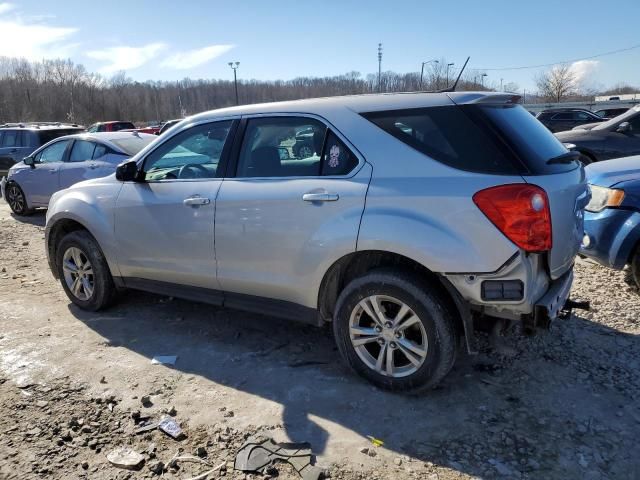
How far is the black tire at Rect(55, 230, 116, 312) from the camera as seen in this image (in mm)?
4582

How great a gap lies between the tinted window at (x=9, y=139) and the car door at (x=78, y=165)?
5.24 meters

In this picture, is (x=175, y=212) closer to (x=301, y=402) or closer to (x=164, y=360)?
(x=164, y=360)

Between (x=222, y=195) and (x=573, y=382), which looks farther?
(x=222, y=195)

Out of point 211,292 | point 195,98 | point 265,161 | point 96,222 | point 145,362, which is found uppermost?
point 195,98

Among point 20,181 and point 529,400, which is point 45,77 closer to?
point 20,181

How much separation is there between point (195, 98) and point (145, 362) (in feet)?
389

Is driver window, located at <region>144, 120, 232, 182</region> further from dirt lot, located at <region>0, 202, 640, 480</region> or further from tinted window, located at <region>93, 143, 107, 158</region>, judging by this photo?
tinted window, located at <region>93, 143, 107, 158</region>

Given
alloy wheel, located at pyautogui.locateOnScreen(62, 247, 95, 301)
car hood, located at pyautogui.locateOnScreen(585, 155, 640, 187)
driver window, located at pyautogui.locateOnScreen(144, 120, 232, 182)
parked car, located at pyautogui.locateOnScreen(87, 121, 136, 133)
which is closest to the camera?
driver window, located at pyautogui.locateOnScreen(144, 120, 232, 182)

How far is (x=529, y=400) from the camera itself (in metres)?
3.12

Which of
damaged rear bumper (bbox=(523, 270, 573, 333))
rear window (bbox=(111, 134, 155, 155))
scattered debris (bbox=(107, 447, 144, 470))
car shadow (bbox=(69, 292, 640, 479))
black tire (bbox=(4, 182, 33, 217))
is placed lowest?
scattered debris (bbox=(107, 447, 144, 470))

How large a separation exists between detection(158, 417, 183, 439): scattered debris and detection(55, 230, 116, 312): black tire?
2.00 metres

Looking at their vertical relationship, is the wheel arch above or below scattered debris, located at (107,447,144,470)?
above

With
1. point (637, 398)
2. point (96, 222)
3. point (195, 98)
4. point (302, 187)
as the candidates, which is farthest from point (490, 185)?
point (195, 98)

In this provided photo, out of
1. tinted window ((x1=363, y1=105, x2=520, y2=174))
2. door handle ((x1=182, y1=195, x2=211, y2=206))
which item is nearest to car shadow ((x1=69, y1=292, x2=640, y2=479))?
door handle ((x1=182, y1=195, x2=211, y2=206))
